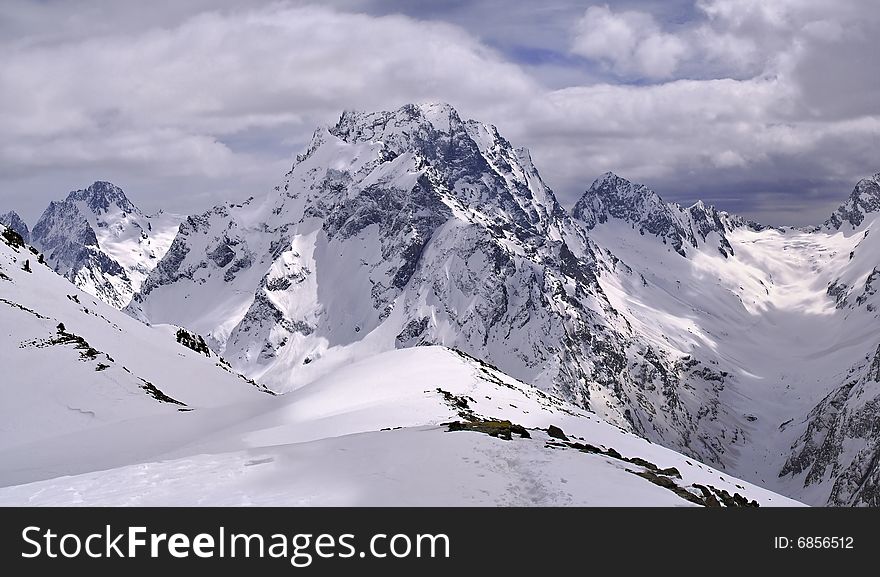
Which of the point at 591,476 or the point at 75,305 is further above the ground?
the point at 75,305

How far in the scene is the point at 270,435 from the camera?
117 ft

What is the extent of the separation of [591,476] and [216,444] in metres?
20.4

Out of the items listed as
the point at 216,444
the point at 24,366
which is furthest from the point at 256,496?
the point at 24,366

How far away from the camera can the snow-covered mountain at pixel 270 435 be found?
67.7 feet

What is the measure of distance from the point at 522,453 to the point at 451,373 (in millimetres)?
39882

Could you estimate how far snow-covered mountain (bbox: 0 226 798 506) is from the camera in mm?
20641

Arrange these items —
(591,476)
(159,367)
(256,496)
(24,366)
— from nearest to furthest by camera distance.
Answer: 1. (256,496)
2. (591,476)
3. (24,366)
4. (159,367)

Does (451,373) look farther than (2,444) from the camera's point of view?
Yes

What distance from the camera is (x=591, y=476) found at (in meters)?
21.9
